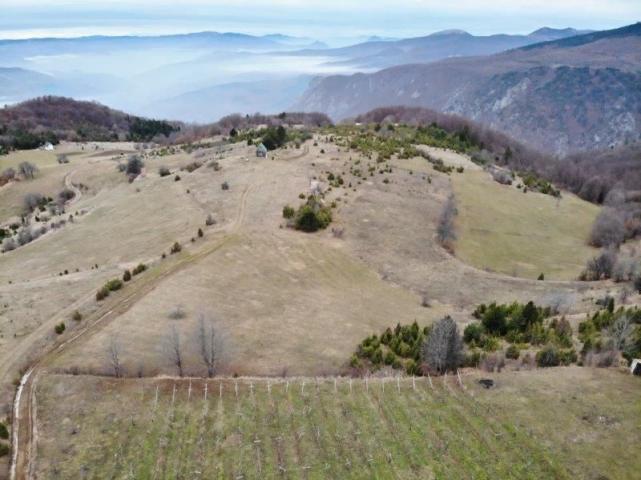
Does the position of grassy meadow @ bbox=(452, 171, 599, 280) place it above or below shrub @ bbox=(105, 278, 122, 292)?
below

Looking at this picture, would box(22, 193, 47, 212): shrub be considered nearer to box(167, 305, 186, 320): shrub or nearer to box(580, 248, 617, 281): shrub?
box(167, 305, 186, 320): shrub

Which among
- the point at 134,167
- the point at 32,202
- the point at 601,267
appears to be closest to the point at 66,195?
the point at 32,202

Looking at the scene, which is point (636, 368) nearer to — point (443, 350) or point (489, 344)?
point (489, 344)

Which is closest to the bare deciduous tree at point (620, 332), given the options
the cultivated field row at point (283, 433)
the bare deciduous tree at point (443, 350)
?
the bare deciduous tree at point (443, 350)

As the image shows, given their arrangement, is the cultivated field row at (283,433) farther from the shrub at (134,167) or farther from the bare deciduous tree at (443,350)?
the shrub at (134,167)

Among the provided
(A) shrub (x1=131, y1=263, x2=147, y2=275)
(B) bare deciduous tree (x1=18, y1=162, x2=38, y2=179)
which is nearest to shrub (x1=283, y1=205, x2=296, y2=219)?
(A) shrub (x1=131, y1=263, x2=147, y2=275)

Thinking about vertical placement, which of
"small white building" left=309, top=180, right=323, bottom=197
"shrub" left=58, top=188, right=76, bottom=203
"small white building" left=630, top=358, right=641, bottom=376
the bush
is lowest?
"shrub" left=58, top=188, right=76, bottom=203
